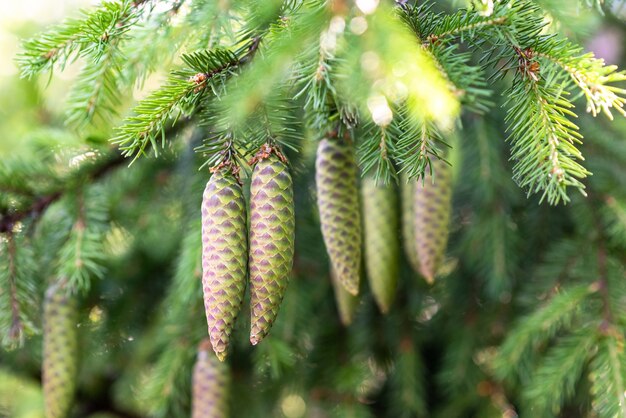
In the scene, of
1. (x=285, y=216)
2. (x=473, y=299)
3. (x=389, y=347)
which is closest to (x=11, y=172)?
(x=285, y=216)

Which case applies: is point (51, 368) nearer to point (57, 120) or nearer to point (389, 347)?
point (389, 347)

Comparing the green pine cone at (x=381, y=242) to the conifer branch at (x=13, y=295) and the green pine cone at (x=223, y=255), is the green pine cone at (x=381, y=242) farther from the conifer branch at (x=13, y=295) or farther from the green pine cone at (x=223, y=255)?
the conifer branch at (x=13, y=295)

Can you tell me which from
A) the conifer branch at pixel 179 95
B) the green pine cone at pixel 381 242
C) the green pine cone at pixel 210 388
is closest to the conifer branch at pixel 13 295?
the green pine cone at pixel 210 388

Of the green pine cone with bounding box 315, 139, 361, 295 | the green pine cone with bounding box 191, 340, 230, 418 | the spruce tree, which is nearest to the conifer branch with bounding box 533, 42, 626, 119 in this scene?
the spruce tree

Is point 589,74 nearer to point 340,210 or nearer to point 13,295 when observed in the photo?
point 340,210

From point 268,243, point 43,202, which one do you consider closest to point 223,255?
point 268,243

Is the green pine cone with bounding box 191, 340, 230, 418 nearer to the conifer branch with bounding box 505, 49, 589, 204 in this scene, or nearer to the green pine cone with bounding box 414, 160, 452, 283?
the green pine cone with bounding box 414, 160, 452, 283

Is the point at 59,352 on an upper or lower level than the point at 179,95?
lower
